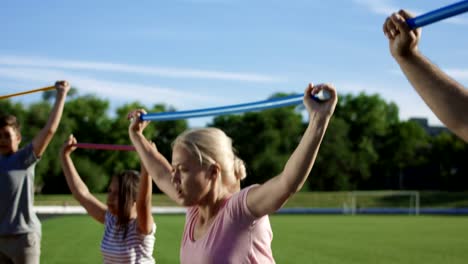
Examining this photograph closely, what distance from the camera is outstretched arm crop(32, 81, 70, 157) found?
5.70 meters

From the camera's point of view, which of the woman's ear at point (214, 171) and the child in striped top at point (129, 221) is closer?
the woman's ear at point (214, 171)

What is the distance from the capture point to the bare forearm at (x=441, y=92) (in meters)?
2.05

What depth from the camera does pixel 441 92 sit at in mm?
2064

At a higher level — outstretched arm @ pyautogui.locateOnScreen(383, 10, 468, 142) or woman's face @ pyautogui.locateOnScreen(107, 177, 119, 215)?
outstretched arm @ pyautogui.locateOnScreen(383, 10, 468, 142)

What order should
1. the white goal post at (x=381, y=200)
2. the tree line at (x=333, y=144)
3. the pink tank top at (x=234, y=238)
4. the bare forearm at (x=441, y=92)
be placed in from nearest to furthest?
the bare forearm at (x=441, y=92) → the pink tank top at (x=234, y=238) → the white goal post at (x=381, y=200) → the tree line at (x=333, y=144)

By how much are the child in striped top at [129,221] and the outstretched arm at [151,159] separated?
789 mm

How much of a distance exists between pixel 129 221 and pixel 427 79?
3.73 metres

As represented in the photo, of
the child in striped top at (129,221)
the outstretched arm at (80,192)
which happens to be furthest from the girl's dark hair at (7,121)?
the child in striped top at (129,221)

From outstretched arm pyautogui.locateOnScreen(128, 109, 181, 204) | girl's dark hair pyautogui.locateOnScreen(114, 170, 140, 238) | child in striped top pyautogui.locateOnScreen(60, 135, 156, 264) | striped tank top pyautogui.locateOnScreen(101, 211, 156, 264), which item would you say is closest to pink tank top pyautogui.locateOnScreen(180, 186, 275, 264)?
outstretched arm pyautogui.locateOnScreen(128, 109, 181, 204)

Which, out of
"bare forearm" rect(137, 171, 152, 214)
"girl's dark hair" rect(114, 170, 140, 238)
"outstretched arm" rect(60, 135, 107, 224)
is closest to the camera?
"bare forearm" rect(137, 171, 152, 214)

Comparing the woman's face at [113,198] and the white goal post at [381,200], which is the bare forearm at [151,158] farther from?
the white goal post at [381,200]

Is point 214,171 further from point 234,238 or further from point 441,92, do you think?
point 441,92

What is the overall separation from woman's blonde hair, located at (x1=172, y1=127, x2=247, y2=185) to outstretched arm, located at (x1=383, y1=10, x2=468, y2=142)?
1119 mm

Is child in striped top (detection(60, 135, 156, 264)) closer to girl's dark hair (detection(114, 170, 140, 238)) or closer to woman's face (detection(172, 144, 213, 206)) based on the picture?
girl's dark hair (detection(114, 170, 140, 238))
